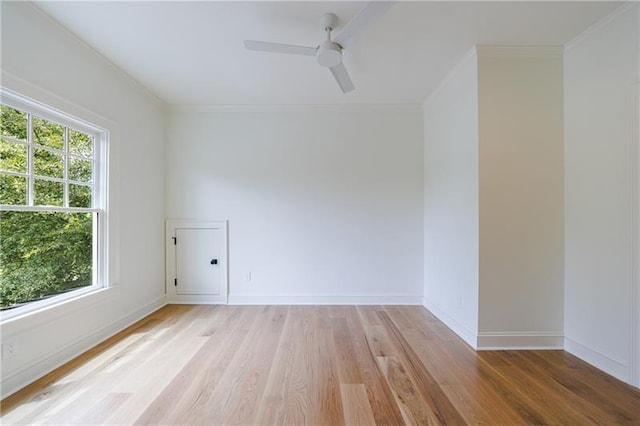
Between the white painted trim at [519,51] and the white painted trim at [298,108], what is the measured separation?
1.23m

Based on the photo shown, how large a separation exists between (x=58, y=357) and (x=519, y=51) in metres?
4.65

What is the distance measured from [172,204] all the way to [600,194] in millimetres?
4509

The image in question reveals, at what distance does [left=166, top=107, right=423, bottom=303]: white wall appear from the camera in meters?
3.57

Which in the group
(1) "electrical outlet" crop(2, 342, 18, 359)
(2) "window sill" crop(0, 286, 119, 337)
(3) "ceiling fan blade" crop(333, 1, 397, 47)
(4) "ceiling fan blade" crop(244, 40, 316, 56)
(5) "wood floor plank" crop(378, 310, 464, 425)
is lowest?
(5) "wood floor plank" crop(378, 310, 464, 425)

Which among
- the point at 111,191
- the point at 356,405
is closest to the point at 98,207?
the point at 111,191

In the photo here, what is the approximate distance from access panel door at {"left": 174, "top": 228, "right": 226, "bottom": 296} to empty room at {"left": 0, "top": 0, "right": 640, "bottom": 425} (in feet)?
0.10

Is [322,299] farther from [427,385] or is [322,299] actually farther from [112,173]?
[112,173]

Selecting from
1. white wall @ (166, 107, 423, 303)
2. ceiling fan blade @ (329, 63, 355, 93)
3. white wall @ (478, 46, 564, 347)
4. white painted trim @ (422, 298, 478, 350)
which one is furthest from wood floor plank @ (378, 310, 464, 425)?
ceiling fan blade @ (329, 63, 355, 93)

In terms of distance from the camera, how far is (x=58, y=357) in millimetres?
2057

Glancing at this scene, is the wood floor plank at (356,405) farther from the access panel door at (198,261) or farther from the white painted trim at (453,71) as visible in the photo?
the white painted trim at (453,71)

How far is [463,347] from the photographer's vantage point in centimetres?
241

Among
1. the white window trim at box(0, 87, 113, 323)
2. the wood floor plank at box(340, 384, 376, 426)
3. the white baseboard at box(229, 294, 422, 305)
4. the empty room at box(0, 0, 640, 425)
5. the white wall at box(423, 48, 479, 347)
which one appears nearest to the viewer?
the wood floor plank at box(340, 384, 376, 426)

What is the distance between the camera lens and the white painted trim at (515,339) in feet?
7.72

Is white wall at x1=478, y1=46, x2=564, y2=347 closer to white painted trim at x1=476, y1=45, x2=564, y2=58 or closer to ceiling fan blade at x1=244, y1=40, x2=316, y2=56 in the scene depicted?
white painted trim at x1=476, y1=45, x2=564, y2=58
